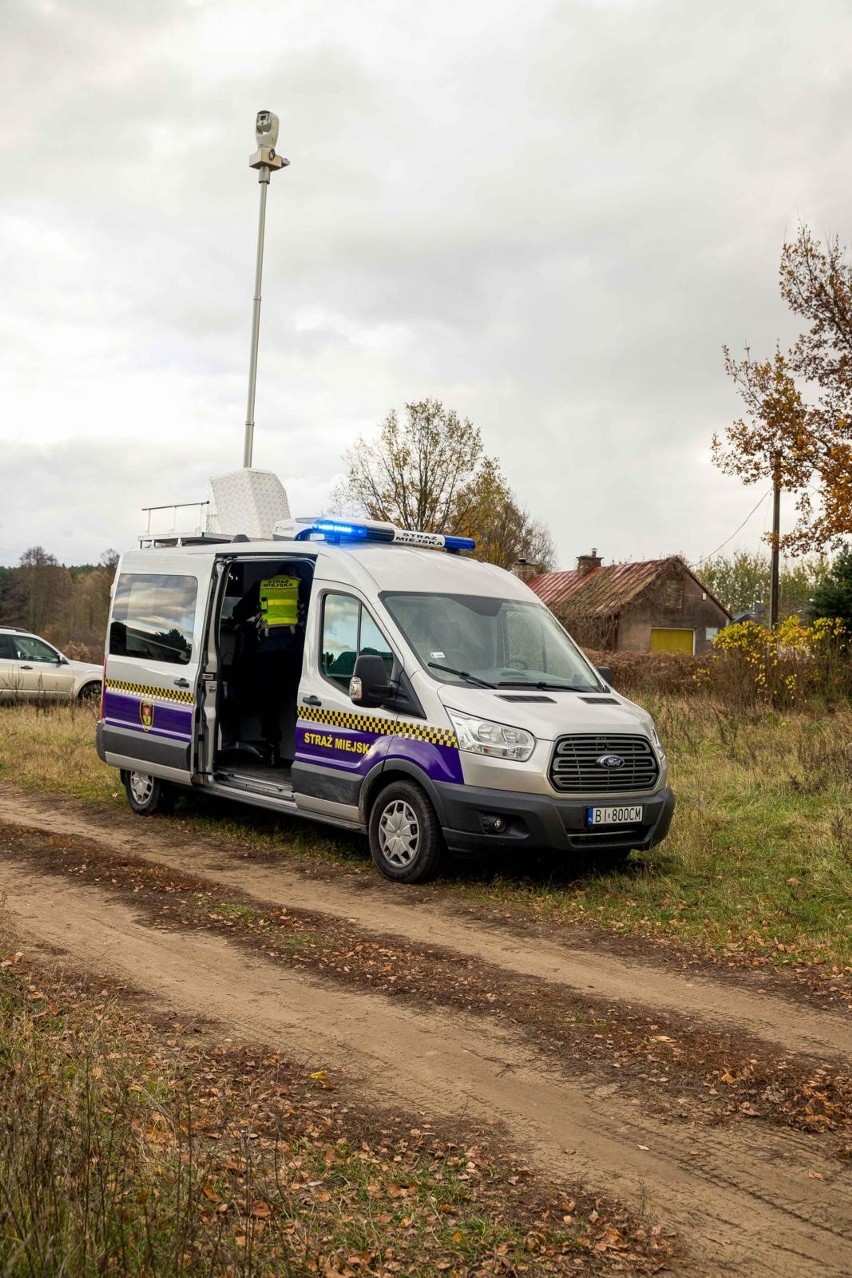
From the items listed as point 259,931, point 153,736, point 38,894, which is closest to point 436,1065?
point 259,931

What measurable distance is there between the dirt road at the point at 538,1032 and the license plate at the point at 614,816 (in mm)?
1128

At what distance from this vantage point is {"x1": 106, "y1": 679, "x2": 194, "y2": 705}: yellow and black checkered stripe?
10641 millimetres

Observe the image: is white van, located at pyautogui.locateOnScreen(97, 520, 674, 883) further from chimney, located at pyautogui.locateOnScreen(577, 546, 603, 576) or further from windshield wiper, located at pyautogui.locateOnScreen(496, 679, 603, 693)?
chimney, located at pyautogui.locateOnScreen(577, 546, 603, 576)

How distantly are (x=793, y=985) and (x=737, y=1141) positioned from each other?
227 centimetres

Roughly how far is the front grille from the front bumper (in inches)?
5.2

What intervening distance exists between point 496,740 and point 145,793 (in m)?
4.88

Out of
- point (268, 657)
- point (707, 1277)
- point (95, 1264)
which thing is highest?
point (268, 657)

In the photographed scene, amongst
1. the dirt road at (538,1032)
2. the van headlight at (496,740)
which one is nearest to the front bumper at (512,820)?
the van headlight at (496,740)

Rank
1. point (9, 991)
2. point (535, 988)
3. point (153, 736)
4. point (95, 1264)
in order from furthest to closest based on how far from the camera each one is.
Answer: point (153, 736) < point (535, 988) < point (9, 991) < point (95, 1264)

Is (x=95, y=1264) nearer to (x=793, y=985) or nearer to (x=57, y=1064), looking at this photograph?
(x=57, y=1064)

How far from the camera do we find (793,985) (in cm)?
631

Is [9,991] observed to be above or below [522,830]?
below

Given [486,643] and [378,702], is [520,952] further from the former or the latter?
[486,643]

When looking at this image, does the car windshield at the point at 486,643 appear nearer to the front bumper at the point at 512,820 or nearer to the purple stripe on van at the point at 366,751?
the purple stripe on van at the point at 366,751
